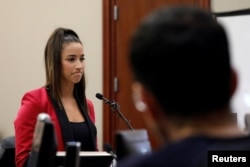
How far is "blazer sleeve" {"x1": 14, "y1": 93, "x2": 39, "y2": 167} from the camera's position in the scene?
2.30 meters

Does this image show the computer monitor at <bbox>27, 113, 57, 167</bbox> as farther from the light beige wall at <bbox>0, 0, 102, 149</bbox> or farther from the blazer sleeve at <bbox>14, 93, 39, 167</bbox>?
the light beige wall at <bbox>0, 0, 102, 149</bbox>

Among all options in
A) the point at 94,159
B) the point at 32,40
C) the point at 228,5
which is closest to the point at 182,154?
the point at 94,159

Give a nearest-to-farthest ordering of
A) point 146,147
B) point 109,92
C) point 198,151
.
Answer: point 198,151, point 146,147, point 109,92

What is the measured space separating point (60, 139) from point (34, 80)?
206 centimetres

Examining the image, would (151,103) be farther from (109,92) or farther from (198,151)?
(109,92)

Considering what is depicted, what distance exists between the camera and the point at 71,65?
2.59 meters

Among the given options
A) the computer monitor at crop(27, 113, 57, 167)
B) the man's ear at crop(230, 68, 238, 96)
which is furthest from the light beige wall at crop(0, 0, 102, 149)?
the man's ear at crop(230, 68, 238, 96)

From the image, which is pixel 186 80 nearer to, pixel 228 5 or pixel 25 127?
pixel 25 127

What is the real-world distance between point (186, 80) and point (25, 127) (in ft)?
5.41

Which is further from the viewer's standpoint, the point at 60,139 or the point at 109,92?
the point at 109,92

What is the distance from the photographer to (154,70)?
2.65ft

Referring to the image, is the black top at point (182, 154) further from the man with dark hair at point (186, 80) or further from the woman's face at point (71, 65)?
the woman's face at point (71, 65)

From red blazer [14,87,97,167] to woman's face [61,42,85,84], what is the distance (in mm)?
150

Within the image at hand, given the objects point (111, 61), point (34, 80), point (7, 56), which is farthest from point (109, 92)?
point (7, 56)
